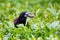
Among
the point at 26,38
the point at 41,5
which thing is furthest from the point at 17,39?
the point at 41,5

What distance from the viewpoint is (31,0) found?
10055 mm

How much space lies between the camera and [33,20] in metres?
7.76

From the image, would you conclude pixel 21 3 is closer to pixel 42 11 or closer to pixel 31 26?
pixel 42 11

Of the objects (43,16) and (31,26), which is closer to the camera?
(31,26)

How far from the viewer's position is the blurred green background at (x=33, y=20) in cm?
655

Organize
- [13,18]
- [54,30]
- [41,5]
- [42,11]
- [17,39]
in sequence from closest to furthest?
[17,39], [54,30], [13,18], [42,11], [41,5]

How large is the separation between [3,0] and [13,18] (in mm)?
1880

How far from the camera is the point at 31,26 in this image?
709 cm

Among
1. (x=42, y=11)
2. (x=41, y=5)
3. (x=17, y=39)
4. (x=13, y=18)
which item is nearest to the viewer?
(x=17, y=39)

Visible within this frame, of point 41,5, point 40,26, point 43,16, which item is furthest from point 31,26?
point 41,5

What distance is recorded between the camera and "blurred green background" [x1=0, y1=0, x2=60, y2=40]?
655 cm

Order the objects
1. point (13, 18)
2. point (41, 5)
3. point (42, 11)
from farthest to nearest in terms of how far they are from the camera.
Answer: point (41, 5), point (42, 11), point (13, 18)

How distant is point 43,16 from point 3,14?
1080 millimetres

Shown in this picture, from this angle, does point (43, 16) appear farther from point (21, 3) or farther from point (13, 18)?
point (21, 3)
